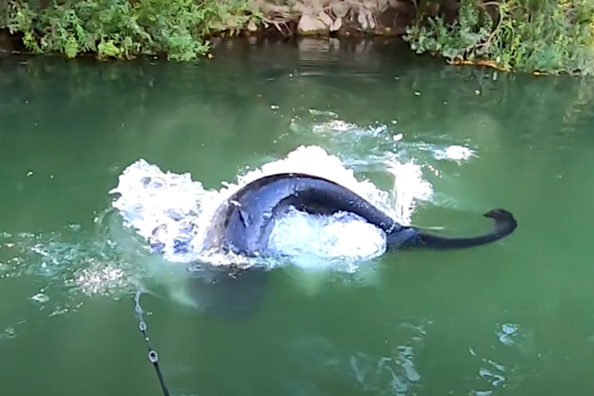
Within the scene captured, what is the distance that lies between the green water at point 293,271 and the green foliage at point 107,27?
88 cm

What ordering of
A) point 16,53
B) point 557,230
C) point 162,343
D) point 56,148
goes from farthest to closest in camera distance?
point 16,53 → point 56,148 → point 557,230 → point 162,343

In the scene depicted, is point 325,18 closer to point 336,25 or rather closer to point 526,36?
point 336,25

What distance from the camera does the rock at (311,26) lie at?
10.8 metres

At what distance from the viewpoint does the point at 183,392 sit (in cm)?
310

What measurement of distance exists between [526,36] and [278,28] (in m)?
3.19

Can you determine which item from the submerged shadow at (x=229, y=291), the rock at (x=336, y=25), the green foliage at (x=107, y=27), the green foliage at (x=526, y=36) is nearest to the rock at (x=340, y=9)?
the rock at (x=336, y=25)

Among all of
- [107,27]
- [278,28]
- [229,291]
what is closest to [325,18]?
[278,28]

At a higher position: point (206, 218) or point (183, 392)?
point (206, 218)

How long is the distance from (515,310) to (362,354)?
33.7 inches

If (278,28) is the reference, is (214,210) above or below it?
below

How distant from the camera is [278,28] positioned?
10.6 m

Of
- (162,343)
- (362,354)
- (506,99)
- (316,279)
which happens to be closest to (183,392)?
(162,343)

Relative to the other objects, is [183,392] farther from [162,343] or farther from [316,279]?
[316,279]

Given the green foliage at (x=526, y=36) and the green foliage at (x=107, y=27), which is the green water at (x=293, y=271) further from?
the green foliage at (x=526, y=36)
